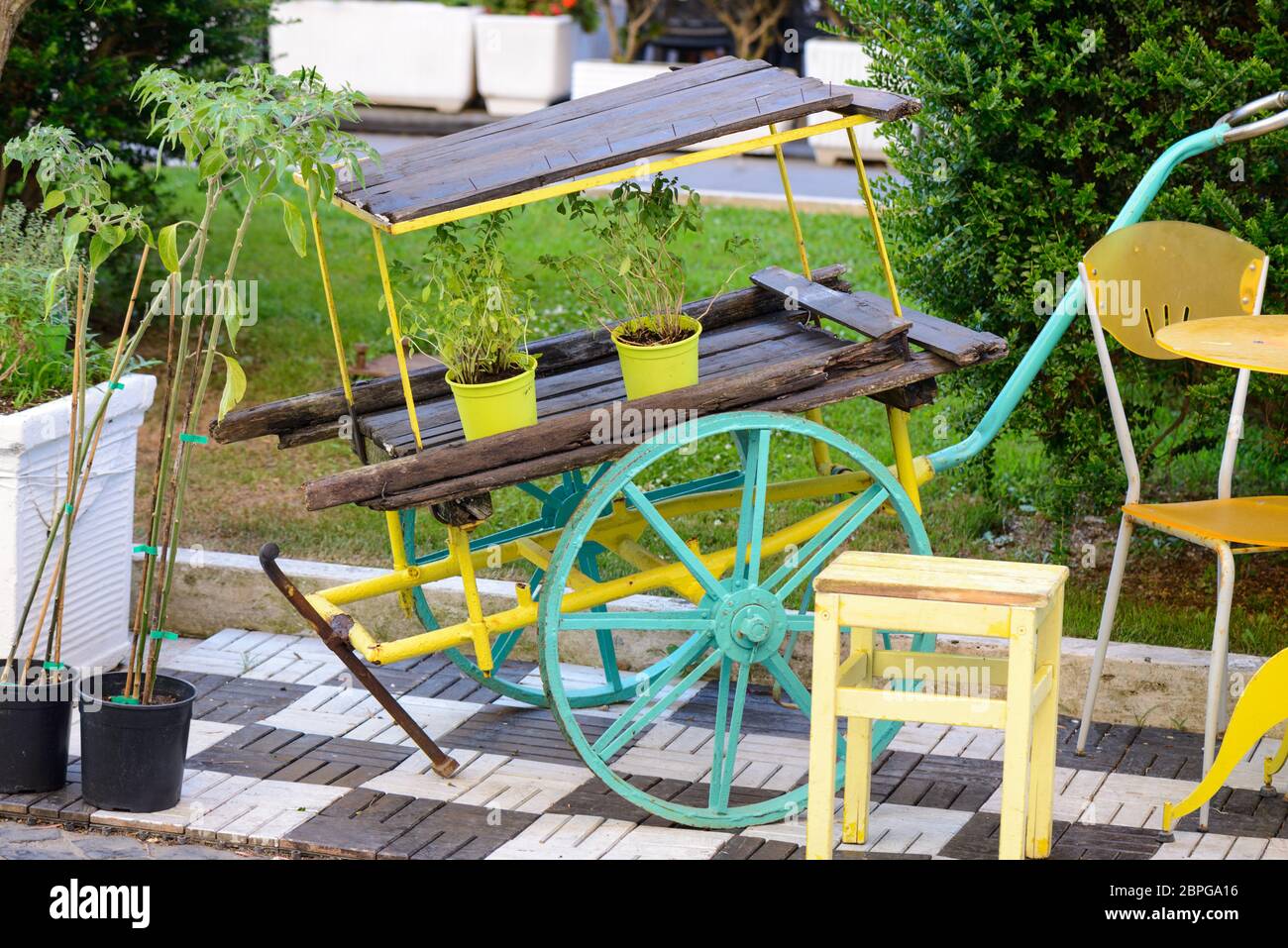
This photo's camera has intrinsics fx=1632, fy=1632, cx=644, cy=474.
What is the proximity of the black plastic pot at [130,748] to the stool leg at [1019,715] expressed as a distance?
176 centimetres

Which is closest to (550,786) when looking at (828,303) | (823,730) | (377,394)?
(823,730)

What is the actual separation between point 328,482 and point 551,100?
1053cm

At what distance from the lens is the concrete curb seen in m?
4.21

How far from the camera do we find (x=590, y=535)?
157 inches

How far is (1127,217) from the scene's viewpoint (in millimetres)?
3943

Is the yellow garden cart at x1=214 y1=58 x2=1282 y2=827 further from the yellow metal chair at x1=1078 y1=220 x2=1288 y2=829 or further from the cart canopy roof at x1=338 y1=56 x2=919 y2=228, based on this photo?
the yellow metal chair at x1=1078 y1=220 x2=1288 y2=829

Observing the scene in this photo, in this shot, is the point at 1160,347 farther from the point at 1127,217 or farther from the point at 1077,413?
the point at 1077,413

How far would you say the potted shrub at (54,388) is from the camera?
3.43 metres

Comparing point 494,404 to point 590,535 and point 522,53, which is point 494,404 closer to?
point 590,535

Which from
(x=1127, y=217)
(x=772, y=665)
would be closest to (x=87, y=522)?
(x=772, y=665)

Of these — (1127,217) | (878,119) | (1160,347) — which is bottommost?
(1160,347)

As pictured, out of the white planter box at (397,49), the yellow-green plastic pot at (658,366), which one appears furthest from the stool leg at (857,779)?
the white planter box at (397,49)

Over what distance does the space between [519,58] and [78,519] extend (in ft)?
30.4

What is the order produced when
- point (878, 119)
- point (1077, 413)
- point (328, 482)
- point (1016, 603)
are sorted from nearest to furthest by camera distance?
point (1016, 603), point (328, 482), point (878, 119), point (1077, 413)
